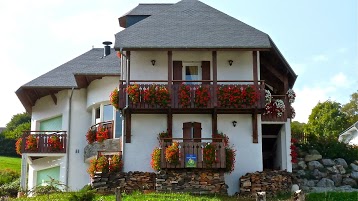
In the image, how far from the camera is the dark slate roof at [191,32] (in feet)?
96.3

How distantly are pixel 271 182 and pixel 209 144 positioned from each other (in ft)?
9.91

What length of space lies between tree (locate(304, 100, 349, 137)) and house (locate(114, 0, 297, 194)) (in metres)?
32.0

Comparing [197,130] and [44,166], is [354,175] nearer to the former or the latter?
[197,130]

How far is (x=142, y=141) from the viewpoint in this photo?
2991 cm

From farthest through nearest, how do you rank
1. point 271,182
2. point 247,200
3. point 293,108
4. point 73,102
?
point 73,102
point 293,108
point 271,182
point 247,200

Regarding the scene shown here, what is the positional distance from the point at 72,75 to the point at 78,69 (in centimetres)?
48

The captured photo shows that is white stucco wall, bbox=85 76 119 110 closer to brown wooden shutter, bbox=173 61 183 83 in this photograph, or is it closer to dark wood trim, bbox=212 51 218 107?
brown wooden shutter, bbox=173 61 183 83

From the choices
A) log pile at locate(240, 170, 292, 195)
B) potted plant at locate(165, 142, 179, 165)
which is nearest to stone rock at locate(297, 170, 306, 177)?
log pile at locate(240, 170, 292, 195)

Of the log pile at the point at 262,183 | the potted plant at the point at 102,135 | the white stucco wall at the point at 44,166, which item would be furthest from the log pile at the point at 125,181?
the white stucco wall at the point at 44,166

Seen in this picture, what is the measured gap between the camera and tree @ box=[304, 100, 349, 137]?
207ft

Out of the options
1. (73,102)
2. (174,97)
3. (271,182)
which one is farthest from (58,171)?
(271,182)

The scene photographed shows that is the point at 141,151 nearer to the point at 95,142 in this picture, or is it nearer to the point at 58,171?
the point at 95,142

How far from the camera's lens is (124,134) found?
29.9 m

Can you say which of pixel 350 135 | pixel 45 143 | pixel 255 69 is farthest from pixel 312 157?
pixel 350 135
